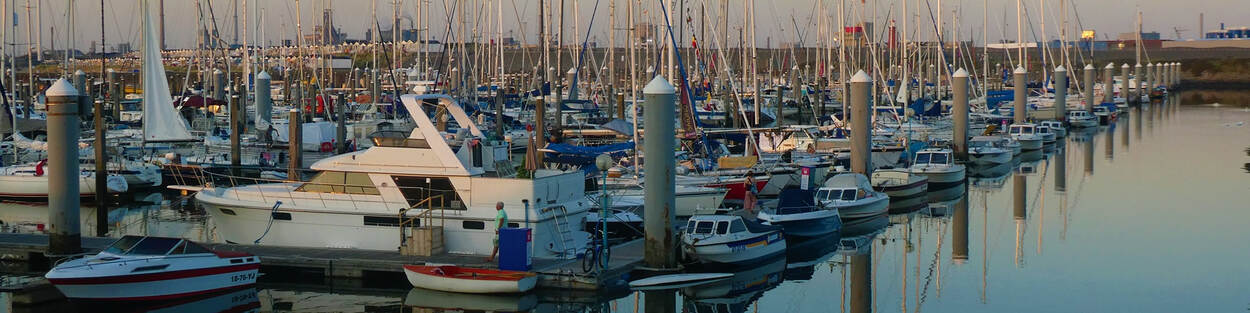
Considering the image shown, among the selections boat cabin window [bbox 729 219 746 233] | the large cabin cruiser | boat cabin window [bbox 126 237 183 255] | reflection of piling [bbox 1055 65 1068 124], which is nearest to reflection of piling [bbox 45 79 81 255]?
the large cabin cruiser

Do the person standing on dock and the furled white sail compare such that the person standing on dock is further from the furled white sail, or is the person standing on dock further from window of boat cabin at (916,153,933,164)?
window of boat cabin at (916,153,933,164)

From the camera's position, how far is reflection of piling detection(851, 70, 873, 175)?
115ft

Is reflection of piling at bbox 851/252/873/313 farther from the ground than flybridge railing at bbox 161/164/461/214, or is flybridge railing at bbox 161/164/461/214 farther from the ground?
flybridge railing at bbox 161/164/461/214

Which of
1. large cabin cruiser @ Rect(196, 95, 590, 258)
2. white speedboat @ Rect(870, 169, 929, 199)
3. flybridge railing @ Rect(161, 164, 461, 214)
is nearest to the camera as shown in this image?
large cabin cruiser @ Rect(196, 95, 590, 258)

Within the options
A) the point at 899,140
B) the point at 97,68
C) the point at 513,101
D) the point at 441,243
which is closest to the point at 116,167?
the point at 441,243

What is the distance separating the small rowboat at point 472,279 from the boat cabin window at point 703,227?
4019mm

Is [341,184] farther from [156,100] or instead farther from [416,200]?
[156,100]

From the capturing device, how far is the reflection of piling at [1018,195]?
35.9 meters

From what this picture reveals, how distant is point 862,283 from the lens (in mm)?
25078

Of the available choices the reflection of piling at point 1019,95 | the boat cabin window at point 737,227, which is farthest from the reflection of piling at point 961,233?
the reflection of piling at point 1019,95

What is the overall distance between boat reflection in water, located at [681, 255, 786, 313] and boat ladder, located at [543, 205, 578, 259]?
2317 mm

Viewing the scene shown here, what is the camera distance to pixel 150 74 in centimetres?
3969

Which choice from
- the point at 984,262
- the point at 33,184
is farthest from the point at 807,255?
the point at 33,184

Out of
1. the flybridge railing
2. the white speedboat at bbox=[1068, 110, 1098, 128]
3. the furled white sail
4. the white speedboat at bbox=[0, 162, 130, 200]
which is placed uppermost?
the furled white sail
